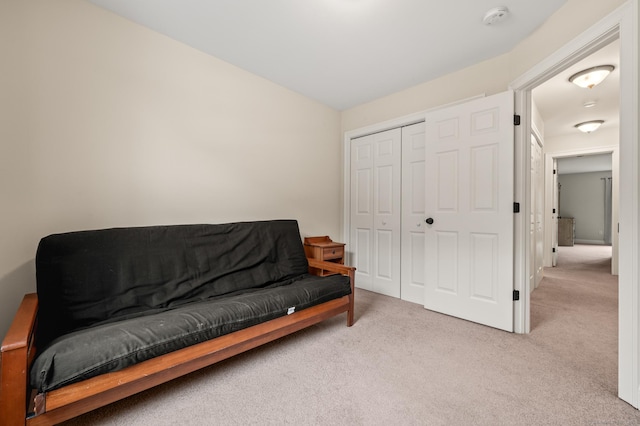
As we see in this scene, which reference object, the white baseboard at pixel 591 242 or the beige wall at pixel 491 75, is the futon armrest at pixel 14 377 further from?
the white baseboard at pixel 591 242

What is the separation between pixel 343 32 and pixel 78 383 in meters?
2.68

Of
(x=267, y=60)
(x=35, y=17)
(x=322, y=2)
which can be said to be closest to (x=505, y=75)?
A: (x=322, y=2)

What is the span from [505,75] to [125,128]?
10.6 ft

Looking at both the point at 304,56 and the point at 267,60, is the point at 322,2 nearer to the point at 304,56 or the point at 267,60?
the point at 304,56

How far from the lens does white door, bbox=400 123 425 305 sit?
9.93ft

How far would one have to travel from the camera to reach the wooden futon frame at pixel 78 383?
39.6 inches

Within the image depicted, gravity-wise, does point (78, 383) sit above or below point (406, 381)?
above

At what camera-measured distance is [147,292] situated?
1.79 meters

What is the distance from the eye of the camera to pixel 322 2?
1867mm

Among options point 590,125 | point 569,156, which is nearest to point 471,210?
point 590,125

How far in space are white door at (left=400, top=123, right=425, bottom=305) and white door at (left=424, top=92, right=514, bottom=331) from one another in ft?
0.65

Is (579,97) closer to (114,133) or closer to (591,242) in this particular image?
(114,133)

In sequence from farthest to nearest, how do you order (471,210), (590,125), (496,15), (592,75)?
1. (590,125)
2. (592,75)
3. (471,210)
4. (496,15)

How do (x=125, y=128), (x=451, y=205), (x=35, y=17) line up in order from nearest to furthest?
1. (x=35, y=17)
2. (x=125, y=128)
3. (x=451, y=205)
